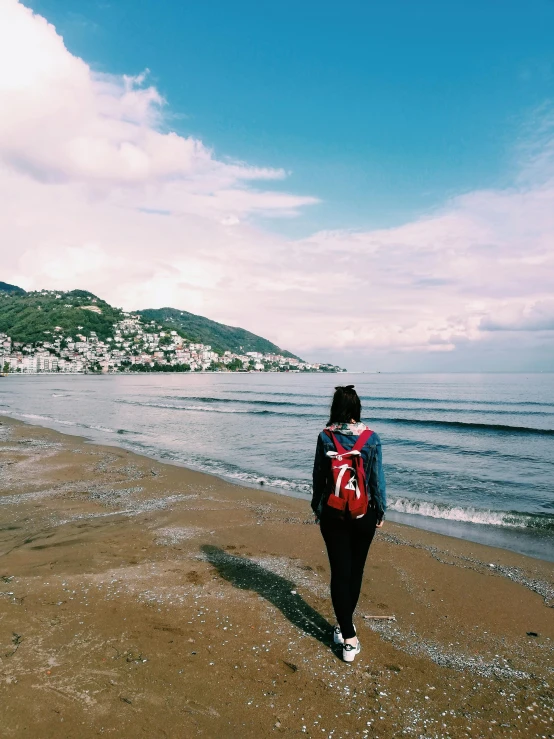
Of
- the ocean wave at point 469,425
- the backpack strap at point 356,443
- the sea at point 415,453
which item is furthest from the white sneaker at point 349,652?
the ocean wave at point 469,425

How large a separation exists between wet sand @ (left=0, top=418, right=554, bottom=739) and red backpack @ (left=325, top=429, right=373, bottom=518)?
1.53m

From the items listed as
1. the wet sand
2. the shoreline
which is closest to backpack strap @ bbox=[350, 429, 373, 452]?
the wet sand

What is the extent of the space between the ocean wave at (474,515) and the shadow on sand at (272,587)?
5.66m

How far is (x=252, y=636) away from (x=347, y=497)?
192 cm

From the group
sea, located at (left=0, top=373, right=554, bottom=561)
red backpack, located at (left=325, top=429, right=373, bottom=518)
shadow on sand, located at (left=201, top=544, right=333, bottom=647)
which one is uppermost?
red backpack, located at (left=325, top=429, right=373, bottom=518)

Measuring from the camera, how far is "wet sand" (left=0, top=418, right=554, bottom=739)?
3348 mm

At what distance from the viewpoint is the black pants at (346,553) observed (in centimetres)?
Result: 405

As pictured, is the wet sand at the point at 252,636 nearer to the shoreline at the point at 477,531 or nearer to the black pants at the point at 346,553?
the black pants at the point at 346,553

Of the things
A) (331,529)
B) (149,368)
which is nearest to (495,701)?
(331,529)

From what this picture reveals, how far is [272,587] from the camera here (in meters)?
5.64

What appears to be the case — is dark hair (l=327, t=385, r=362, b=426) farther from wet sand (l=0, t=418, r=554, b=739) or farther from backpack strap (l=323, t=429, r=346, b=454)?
wet sand (l=0, t=418, r=554, b=739)

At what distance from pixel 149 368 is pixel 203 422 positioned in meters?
175

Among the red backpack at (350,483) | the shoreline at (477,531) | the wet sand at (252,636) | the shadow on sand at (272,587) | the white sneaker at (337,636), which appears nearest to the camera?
the wet sand at (252,636)

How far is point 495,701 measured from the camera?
3.64 metres
